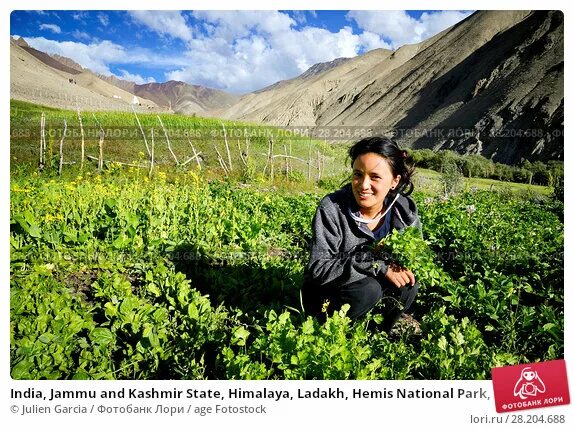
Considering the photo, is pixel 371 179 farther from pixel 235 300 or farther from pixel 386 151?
pixel 235 300

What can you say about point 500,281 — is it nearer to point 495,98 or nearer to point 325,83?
point 495,98

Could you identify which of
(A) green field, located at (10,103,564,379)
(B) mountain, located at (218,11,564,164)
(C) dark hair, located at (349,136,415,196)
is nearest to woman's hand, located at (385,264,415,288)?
(A) green field, located at (10,103,564,379)

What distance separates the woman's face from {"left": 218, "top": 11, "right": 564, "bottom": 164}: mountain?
8.41 m

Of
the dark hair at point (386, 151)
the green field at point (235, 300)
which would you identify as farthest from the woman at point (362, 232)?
the green field at point (235, 300)

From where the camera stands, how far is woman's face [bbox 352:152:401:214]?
220cm

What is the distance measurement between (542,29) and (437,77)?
1591 centimetres

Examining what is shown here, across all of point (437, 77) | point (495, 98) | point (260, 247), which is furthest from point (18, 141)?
point (437, 77)

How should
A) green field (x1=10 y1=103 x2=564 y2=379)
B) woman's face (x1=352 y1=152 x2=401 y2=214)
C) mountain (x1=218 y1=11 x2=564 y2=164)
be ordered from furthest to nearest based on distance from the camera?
mountain (x1=218 y1=11 x2=564 y2=164)
woman's face (x1=352 y1=152 x2=401 y2=214)
green field (x1=10 y1=103 x2=564 y2=379)
